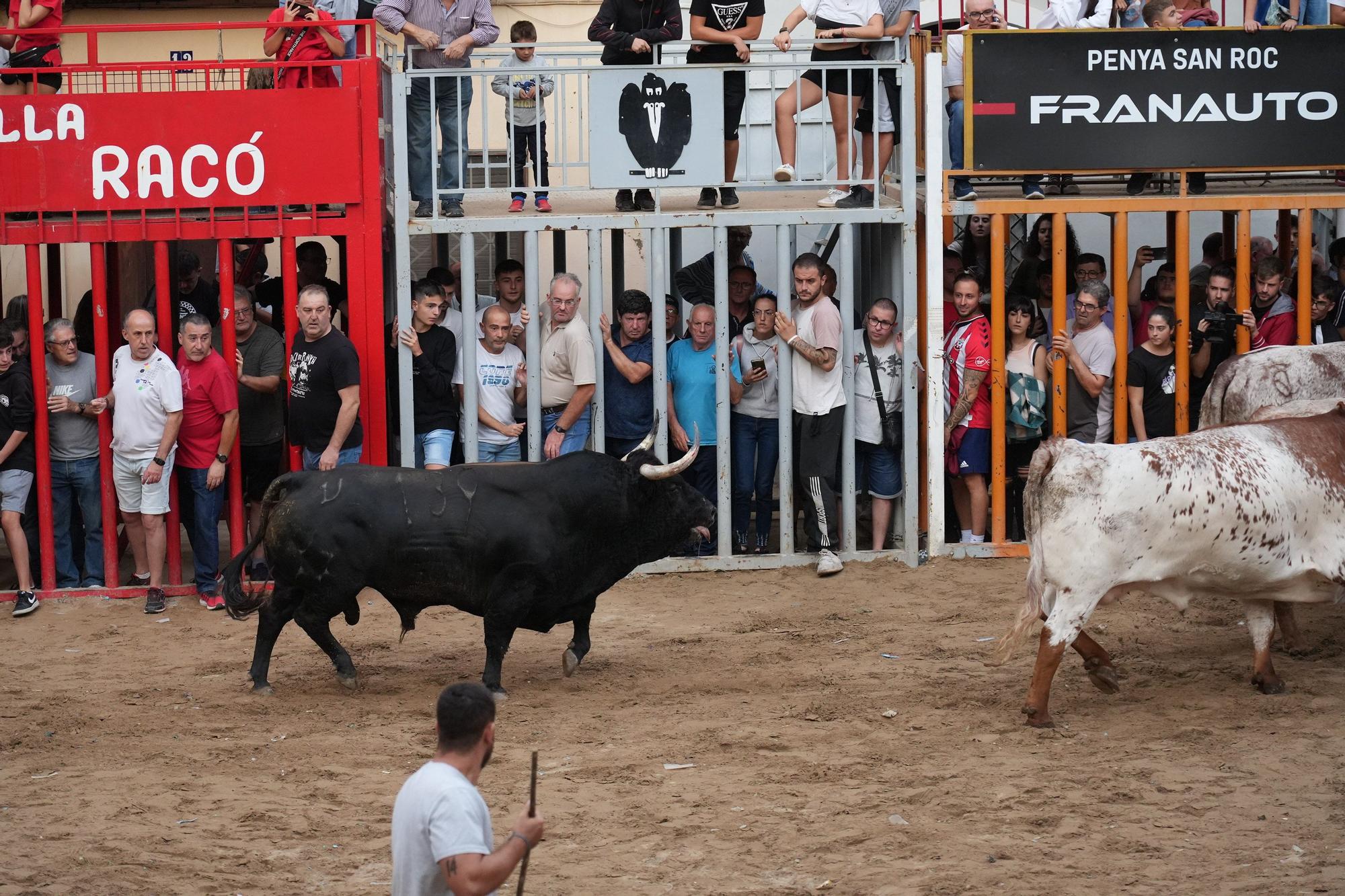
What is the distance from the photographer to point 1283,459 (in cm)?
820

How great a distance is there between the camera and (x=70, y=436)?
1091 centimetres

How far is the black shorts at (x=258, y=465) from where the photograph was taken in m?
11.1

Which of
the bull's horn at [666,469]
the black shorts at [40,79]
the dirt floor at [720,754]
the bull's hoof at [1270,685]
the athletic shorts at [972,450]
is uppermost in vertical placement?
the black shorts at [40,79]

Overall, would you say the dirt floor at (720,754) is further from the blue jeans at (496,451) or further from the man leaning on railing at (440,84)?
the man leaning on railing at (440,84)

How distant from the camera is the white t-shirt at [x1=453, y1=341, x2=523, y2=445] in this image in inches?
443

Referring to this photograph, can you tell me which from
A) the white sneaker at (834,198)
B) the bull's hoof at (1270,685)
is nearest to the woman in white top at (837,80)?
the white sneaker at (834,198)

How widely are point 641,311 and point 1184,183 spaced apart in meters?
3.88

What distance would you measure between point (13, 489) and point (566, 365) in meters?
3.71

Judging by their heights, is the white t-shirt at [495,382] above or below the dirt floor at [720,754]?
above

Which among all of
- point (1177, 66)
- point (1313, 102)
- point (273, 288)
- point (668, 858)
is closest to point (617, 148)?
point (273, 288)

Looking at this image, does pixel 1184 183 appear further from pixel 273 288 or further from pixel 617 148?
pixel 273 288

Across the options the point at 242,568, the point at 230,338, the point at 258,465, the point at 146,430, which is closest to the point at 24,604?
the point at 146,430

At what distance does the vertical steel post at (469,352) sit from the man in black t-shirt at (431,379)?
87 mm

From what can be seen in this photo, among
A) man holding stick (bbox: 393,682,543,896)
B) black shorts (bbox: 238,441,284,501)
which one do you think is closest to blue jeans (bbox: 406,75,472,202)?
black shorts (bbox: 238,441,284,501)
